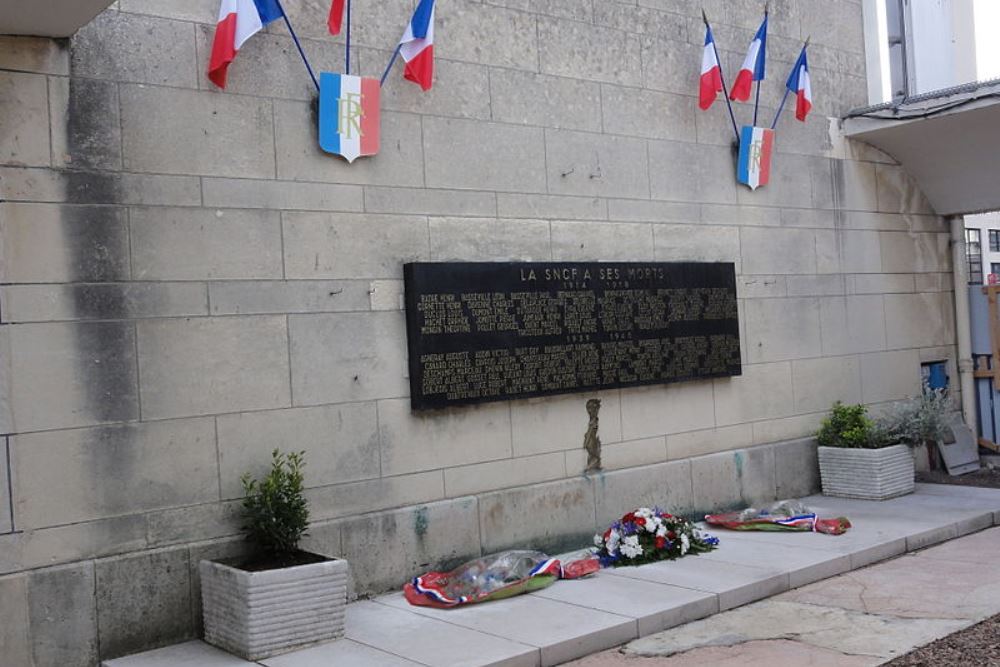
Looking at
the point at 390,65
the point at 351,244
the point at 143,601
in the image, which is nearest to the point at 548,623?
the point at 143,601

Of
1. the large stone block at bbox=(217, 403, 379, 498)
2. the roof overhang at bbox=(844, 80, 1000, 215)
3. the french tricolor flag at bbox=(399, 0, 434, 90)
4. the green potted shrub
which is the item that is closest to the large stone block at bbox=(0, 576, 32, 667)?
the large stone block at bbox=(217, 403, 379, 498)

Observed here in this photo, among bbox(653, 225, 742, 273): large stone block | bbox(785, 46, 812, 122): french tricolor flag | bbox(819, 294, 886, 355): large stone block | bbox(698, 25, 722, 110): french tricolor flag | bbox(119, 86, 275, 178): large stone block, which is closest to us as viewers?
bbox(119, 86, 275, 178): large stone block

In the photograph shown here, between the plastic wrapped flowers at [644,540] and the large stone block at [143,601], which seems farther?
the plastic wrapped flowers at [644,540]

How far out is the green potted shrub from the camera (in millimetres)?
10266

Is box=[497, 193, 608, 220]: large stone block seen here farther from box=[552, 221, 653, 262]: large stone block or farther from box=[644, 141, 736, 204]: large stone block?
box=[644, 141, 736, 204]: large stone block

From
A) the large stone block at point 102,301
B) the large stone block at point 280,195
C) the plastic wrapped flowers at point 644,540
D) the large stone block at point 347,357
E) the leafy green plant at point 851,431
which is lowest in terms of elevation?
the plastic wrapped flowers at point 644,540

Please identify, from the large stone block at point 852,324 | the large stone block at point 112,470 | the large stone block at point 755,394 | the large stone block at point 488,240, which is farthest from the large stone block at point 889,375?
A: the large stone block at point 112,470

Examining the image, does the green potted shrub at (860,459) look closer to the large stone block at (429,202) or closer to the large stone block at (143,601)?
the large stone block at (429,202)

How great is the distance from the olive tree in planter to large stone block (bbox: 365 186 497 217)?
208 cm

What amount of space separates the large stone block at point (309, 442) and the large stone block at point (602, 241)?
7.79ft

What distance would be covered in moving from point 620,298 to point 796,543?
258 cm

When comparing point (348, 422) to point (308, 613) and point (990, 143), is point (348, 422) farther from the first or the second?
point (990, 143)

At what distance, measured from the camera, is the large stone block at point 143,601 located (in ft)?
20.0

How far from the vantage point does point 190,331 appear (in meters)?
6.56
